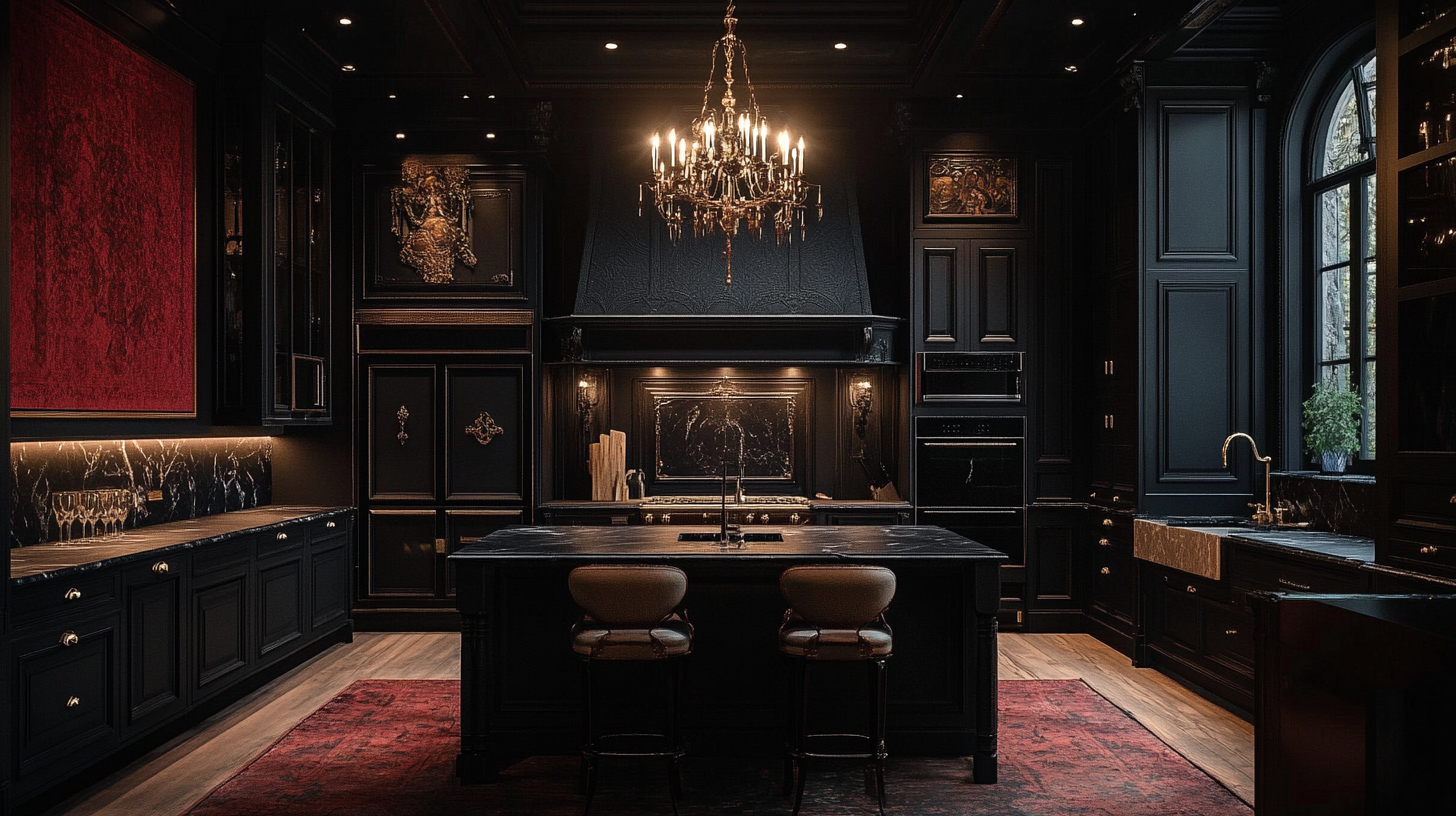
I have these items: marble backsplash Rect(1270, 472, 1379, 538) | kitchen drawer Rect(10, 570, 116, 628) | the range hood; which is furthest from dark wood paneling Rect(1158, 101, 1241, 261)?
kitchen drawer Rect(10, 570, 116, 628)

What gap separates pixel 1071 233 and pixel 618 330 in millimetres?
3344

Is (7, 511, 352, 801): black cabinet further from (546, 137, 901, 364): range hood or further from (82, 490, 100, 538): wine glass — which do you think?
(546, 137, 901, 364): range hood

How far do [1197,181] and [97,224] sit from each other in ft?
20.2

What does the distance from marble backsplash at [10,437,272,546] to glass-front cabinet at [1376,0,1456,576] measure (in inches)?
221

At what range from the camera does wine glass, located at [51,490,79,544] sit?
4381mm

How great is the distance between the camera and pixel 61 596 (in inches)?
145

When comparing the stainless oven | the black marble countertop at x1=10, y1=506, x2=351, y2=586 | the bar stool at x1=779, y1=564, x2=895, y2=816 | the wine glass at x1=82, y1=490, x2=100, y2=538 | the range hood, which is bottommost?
the bar stool at x1=779, y1=564, x2=895, y2=816

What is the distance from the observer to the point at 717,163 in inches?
176

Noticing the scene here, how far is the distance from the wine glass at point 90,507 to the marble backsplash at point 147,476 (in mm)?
106

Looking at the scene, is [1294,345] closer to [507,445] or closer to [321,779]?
[507,445]

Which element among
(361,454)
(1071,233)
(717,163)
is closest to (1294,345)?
(1071,233)

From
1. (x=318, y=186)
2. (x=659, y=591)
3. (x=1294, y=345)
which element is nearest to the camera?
(x=659, y=591)

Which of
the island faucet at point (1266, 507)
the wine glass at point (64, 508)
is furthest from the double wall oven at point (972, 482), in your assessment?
the wine glass at point (64, 508)

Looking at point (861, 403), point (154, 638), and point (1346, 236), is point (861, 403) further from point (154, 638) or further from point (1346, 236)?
point (154, 638)
